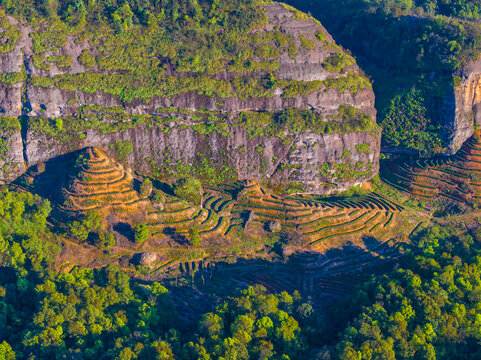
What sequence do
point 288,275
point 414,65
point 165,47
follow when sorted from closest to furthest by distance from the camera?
point 288,275, point 165,47, point 414,65

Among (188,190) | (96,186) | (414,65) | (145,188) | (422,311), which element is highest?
(414,65)

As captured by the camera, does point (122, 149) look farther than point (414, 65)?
No

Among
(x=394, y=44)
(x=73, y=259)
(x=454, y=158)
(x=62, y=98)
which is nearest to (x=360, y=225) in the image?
(x=454, y=158)

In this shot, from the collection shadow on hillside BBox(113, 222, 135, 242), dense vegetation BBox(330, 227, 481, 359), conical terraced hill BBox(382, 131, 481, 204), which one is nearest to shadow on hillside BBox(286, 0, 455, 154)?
conical terraced hill BBox(382, 131, 481, 204)

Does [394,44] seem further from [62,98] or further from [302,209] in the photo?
[62,98]

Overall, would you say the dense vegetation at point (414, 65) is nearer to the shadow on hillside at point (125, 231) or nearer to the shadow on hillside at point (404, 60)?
the shadow on hillside at point (404, 60)

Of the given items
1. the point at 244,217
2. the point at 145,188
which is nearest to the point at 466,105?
the point at 244,217

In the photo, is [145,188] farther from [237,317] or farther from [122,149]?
[237,317]

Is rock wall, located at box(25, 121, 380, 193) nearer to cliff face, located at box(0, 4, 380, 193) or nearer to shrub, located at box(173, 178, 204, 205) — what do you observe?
cliff face, located at box(0, 4, 380, 193)
